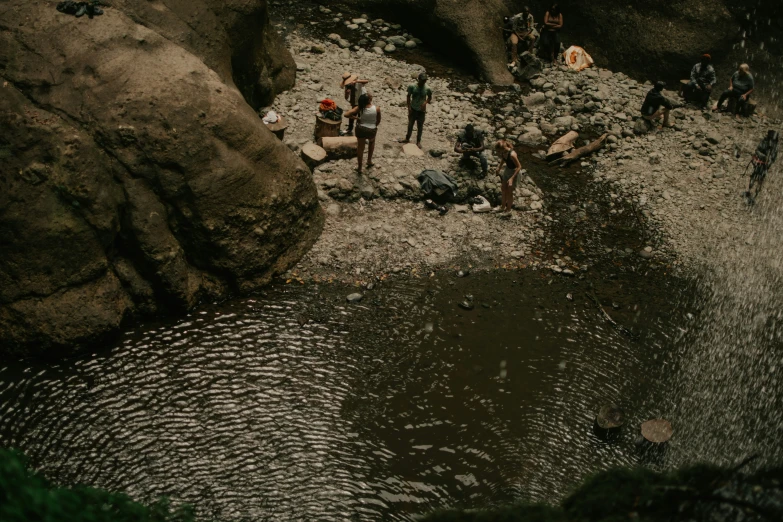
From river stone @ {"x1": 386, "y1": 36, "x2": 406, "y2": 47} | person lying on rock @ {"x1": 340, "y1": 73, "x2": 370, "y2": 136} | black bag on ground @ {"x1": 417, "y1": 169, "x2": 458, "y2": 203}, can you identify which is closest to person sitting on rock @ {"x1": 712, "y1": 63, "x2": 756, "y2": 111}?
black bag on ground @ {"x1": 417, "y1": 169, "x2": 458, "y2": 203}

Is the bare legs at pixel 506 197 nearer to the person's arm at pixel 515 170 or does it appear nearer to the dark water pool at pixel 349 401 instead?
the person's arm at pixel 515 170

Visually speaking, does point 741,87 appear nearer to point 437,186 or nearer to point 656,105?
point 656,105

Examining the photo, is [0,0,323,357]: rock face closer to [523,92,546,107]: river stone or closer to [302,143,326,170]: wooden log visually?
[302,143,326,170]: wooden log

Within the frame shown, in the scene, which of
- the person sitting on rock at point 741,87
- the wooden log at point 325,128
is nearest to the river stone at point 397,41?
the wooden log at point 325,128

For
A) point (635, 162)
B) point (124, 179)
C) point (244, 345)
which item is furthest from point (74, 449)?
point (635, 162)

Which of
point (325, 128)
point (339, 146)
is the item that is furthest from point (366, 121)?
point (325, 128)
